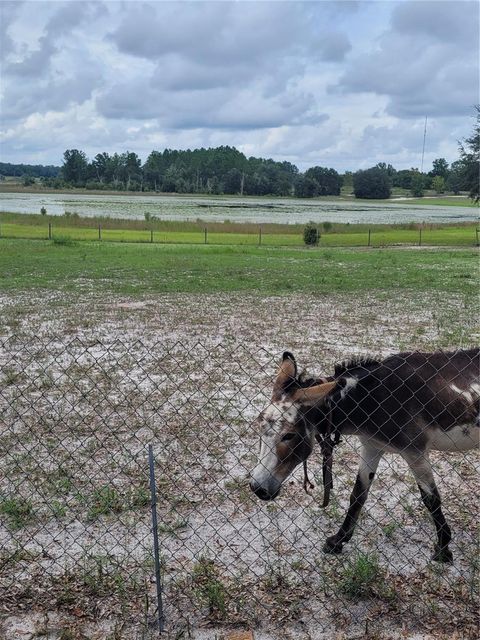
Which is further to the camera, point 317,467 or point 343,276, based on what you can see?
point 343,276

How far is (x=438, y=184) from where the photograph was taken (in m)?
138

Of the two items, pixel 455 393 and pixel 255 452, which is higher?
pixel 455 393

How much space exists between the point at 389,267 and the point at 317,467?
1810 centimetres

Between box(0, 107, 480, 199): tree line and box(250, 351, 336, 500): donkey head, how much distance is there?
134188mm

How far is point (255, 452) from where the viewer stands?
21.6 ft

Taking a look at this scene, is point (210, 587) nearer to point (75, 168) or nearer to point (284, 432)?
point (284, 432)

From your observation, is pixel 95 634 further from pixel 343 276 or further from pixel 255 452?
pixel 343 276

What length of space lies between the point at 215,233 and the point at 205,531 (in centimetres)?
3865

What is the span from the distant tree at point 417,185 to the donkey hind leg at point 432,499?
5495 inches

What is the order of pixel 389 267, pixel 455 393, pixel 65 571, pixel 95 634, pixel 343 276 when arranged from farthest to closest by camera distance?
pixel 389 267
pixel 343 276
pixel 455 393
pixel 65 571
pixel 95 634

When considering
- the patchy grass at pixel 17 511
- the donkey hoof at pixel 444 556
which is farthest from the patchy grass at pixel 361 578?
the patchy grass at pixel 17 511

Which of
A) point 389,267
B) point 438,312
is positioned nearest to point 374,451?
point 438,312

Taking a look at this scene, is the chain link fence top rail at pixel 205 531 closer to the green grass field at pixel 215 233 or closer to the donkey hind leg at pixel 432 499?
the donkey hind leg at pixel 432 499

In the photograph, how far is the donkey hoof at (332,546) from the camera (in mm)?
4843
